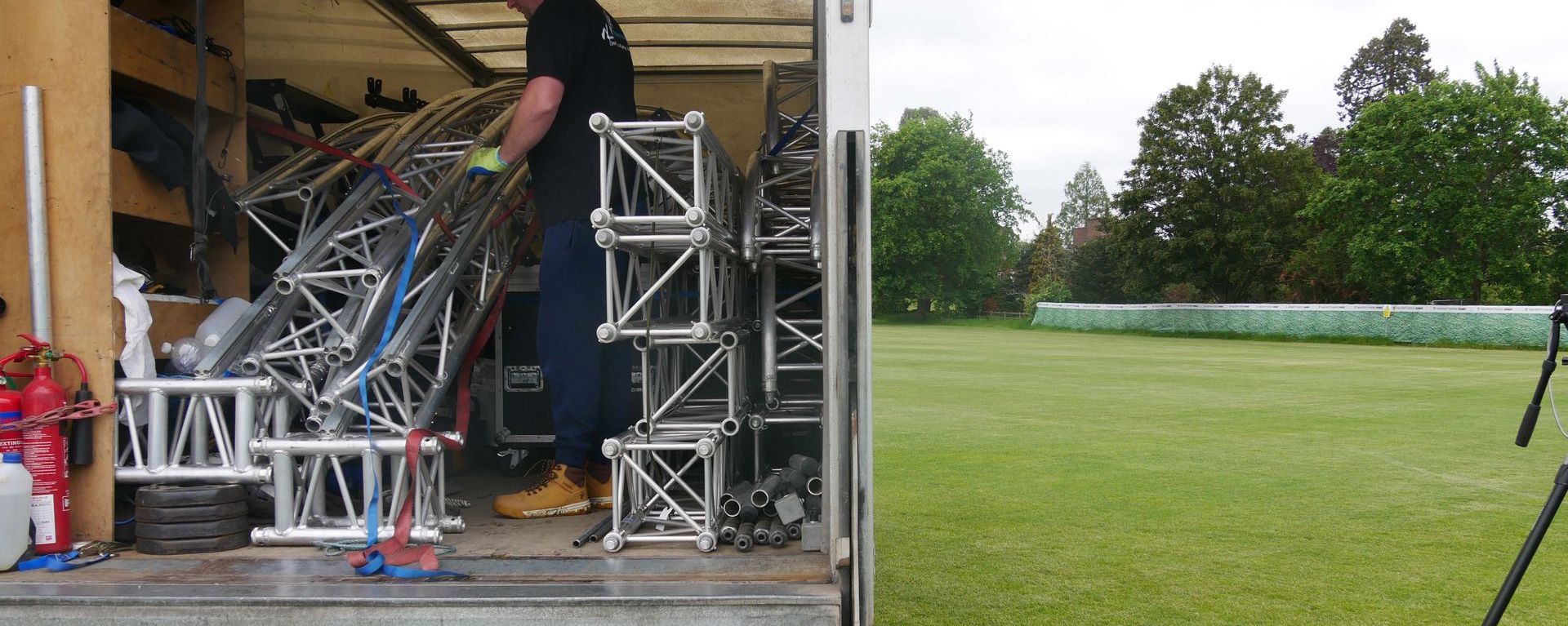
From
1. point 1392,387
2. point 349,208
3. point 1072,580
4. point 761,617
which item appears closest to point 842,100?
point 761,617

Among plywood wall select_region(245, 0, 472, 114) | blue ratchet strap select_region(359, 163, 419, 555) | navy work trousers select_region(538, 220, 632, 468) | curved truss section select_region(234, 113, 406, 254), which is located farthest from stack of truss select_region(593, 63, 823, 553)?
plywood wall select_region(245, 0, 472, 114)

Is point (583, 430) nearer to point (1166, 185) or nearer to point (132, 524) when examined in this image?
point (132, 524)

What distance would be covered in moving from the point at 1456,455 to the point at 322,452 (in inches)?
345

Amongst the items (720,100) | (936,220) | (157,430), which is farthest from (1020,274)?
(157,430)

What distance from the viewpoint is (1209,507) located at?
20.9ft

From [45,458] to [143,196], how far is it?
102cm

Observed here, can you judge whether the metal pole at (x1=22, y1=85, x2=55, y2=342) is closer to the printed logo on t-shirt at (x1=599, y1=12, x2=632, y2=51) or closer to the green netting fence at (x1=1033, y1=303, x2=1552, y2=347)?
the printed logo on t-shirt at (x1=599, y1=12, x2=632, y2=51)

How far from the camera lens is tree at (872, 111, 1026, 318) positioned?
65875 millimetres

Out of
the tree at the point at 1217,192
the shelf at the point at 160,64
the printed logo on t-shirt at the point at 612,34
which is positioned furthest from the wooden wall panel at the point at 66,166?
the tree at the point at 1217,192

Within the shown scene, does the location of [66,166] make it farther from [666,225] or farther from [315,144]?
[666,225]

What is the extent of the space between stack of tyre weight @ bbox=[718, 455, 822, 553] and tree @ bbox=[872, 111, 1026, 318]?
6028 centimetres

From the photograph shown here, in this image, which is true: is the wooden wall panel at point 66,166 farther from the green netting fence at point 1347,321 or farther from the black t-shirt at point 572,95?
the green netting fence at point 1347,321

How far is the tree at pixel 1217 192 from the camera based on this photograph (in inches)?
1911

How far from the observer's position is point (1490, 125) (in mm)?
41312
